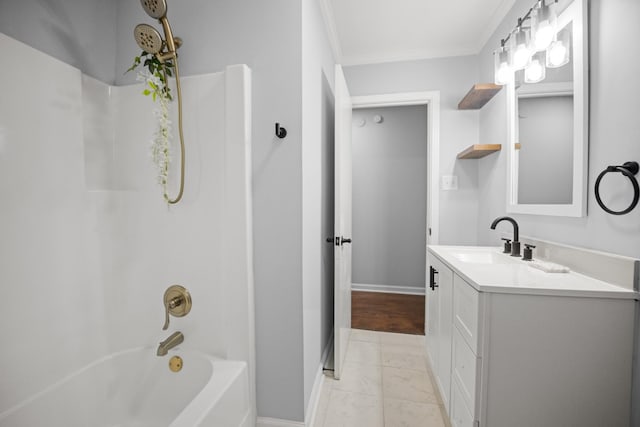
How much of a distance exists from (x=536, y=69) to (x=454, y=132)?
0.90 meters

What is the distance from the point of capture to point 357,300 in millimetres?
3373

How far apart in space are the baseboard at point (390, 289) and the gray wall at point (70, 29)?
10.8ft

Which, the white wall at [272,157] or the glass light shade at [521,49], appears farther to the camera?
the glass light shade at [521,49]

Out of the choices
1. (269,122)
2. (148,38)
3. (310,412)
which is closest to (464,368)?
(310,412)

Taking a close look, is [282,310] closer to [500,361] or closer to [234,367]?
[234,367]

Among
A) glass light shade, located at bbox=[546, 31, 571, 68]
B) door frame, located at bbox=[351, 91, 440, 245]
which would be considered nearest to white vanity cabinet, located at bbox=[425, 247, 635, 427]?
glass light shade, located at bbox=[546, 31, 571, 68]

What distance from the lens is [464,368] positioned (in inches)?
45.0

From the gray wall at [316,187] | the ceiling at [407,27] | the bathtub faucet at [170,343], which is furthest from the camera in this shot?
the ceiling at [407,27]

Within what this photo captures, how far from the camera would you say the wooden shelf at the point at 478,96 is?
6.49 feet

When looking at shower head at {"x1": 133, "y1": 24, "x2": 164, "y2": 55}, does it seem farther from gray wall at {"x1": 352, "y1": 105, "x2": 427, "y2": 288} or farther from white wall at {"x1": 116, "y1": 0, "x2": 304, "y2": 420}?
gray wall at {"x1": 352, "y1": 105, "x2": 427, "y2": 288}

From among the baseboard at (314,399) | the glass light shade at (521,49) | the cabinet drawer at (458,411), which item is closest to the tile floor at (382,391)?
the baseboard at (314,399)

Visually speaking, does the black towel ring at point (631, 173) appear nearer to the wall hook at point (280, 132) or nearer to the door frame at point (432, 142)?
the wall hook at point (280, 132)

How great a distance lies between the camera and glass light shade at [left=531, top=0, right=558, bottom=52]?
4.31ft

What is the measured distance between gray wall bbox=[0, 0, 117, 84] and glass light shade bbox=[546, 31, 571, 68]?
2207mm
